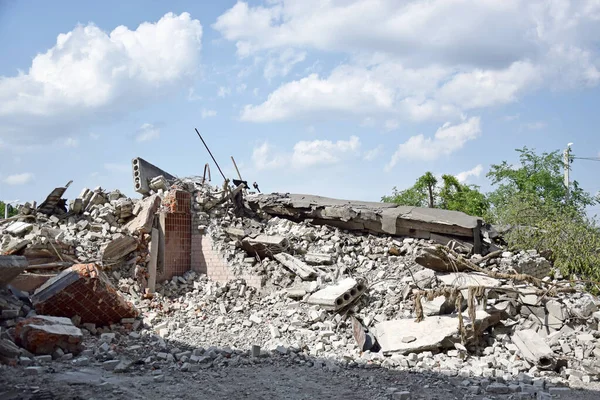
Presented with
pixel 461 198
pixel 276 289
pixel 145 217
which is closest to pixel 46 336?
pixel 145 217

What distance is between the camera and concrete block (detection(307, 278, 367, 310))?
1015cm

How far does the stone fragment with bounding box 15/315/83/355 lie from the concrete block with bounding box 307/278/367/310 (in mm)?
4180

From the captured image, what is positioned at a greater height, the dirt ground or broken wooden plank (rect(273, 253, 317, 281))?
broken wooden plank (rect(273, 253, 317, 281))

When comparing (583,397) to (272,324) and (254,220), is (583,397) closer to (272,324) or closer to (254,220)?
(272,324)

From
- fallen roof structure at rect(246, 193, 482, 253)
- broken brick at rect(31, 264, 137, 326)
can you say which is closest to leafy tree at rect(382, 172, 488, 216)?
fallen roof structure at rect(246, 193, 482, 253)

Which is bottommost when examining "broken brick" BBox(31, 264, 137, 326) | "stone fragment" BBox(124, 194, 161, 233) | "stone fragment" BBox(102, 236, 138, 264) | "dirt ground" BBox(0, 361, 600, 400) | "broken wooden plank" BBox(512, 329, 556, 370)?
"dirt ground" BBox(0, 361, 600, 400)

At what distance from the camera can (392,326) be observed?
9.45 m

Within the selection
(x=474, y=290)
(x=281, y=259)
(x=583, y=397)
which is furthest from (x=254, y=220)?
(x=583, y=397)

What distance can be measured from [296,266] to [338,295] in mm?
1755

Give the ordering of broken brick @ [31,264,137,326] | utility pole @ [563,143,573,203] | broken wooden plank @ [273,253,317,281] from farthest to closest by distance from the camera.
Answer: utility pole @ [563,143,573,203] → broken wooden plank @ [273,253,317,281] → broken brick @ [31,264,137,326]

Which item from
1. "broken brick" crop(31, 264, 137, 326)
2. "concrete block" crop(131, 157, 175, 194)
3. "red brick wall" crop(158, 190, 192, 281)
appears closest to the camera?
"broken brick" crop(31, 264, 137, 326)

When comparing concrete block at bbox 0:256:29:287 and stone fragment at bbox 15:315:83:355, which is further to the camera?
concrete block at bbox 0:256:29:287

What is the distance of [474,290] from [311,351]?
112 inches

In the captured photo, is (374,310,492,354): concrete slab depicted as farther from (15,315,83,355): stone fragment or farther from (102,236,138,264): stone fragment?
(102,236,138,264): stone fragment
